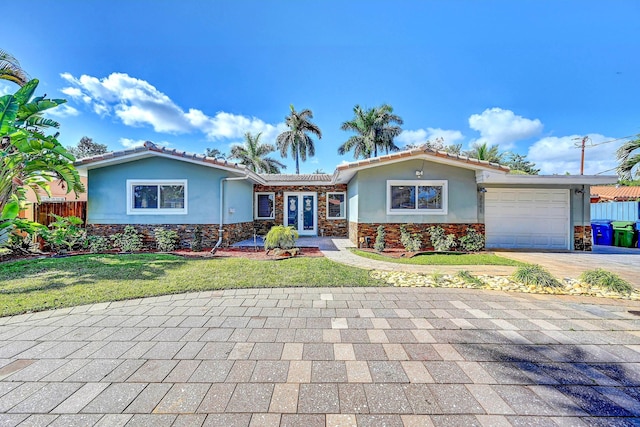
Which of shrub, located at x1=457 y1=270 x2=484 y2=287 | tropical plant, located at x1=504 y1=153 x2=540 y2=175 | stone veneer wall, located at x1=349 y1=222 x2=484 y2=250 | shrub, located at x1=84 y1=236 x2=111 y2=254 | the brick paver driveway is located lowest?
the brick paver driveway

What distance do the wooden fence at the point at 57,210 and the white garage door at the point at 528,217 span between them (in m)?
17.2

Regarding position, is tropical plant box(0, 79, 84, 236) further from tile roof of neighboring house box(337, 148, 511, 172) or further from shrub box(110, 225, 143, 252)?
tile roof of neighboring house box(337, 148, 511, 172)

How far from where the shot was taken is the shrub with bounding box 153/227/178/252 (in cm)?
1084

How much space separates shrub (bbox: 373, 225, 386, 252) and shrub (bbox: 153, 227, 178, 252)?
8.19m

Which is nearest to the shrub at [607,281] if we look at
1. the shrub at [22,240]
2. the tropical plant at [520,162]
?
the shrub at [22,240]

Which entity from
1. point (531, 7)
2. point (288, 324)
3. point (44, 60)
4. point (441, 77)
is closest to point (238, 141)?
point (44, 60)

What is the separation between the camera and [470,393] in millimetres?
2422

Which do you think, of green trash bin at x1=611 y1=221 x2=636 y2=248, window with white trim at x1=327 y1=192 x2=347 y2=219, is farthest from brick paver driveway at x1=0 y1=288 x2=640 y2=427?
green trash bin at x1=611 y1=221 x2=636 y2=248

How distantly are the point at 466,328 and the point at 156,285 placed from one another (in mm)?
5986

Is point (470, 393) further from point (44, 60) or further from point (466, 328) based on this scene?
point (44, 60)

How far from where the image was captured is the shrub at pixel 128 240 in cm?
1053

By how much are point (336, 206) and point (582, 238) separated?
11091 millimetres

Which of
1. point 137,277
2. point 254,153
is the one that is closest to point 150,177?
point 137,277

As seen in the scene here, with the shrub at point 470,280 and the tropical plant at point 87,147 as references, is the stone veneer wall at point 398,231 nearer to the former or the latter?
the shrub at point 470,280
